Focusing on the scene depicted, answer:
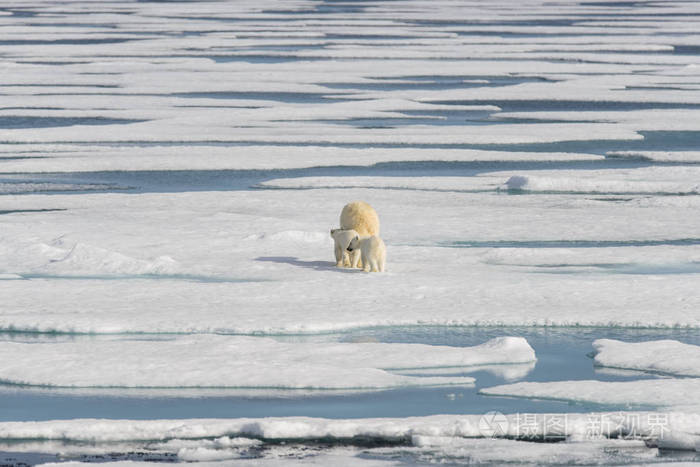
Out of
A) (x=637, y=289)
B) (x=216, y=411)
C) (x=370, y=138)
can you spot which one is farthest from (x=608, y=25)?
(x=216, y=411)

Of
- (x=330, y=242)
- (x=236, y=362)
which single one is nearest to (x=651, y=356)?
(x=236, y=362)

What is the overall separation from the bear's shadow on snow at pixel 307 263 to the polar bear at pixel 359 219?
0.25m

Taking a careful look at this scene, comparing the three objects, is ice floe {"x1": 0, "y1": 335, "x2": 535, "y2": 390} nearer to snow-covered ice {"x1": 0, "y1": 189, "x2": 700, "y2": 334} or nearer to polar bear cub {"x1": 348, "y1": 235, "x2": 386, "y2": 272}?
snow-covered ice {"x1": 0, "y1": 189, "x2": 700, "y2": 334}

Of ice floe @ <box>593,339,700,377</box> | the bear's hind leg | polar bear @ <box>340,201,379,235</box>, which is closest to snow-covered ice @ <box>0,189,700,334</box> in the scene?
the bear's hind leg

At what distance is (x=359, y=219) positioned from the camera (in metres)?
7.56

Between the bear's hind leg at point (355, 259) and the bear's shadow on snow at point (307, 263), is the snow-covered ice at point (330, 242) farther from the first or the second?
the bear's hind leg at point (355, 259)

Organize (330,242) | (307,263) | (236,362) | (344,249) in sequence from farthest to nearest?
(330,242)
(307,263)
(344,249)
(236,362)

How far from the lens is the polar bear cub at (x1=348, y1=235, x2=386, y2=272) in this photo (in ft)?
23.9

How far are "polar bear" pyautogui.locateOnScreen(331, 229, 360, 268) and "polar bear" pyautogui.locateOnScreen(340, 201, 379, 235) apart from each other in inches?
3.7

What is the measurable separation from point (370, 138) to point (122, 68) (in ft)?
32.3

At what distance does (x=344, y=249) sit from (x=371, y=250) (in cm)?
24

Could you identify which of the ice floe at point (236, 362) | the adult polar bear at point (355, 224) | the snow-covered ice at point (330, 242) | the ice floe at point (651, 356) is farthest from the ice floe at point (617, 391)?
the adult polar bear at point (355, 224)

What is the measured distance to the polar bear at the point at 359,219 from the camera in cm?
757

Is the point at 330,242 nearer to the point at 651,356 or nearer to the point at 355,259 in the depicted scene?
the point at 355,259
